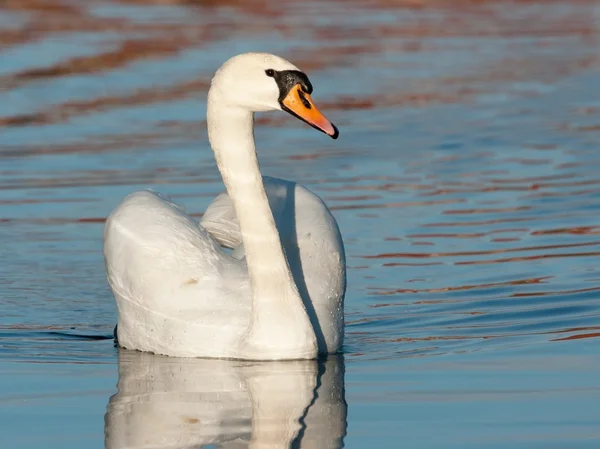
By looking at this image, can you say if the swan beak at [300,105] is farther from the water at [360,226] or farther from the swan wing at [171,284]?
the water at [360,226]

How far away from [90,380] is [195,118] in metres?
9.62

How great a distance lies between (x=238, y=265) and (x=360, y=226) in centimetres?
348

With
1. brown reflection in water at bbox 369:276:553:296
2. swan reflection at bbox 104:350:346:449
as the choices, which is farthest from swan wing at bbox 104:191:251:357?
brown reflection in water at bbox 369:276:553:296

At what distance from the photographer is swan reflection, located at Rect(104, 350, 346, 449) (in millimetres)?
6703

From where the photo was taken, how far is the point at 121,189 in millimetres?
13445

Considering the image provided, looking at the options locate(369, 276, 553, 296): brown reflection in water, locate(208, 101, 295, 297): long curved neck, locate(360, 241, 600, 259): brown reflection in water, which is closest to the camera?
locate(208, 101, 295, 297): long curved neck

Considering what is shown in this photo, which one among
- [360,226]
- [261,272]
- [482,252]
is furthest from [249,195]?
[360,226]

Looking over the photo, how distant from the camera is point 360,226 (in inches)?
476

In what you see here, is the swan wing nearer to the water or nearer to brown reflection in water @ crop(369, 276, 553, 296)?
the water

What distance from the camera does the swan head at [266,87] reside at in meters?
7.96

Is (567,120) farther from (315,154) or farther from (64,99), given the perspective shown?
(64,99)

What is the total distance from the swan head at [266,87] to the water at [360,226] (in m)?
1.38

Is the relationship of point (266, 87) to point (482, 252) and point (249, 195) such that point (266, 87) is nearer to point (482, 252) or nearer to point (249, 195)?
point (249, 195)

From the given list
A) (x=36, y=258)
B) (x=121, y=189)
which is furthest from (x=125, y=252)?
(x=121, y=189)
